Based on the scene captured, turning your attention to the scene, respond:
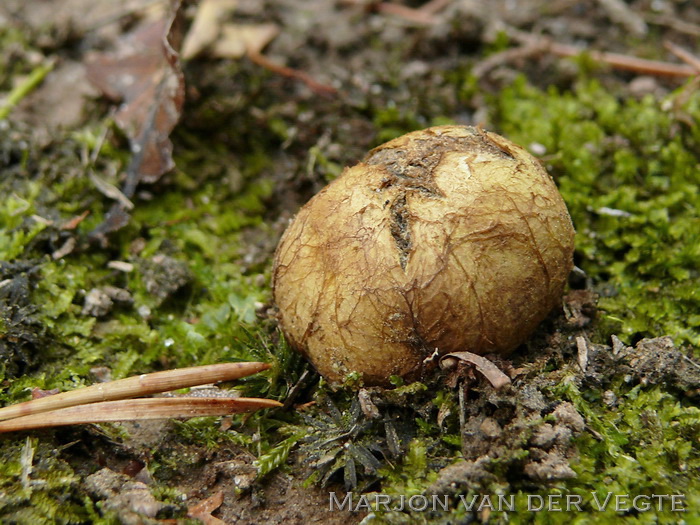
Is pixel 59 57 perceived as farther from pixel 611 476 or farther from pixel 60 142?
pixel 611 476

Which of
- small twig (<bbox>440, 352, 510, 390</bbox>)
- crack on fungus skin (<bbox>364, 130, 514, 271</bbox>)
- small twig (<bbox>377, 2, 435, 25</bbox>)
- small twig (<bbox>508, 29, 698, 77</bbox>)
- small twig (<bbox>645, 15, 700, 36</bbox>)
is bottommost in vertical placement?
small twig (<bbox>440, 352, 510, 390</bbox>)

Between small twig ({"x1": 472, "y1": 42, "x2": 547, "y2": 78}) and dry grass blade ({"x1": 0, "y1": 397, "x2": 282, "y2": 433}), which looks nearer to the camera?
dry grass blade ({"x1": 0, "y1": 397, "x2": 282, "y2": 433})

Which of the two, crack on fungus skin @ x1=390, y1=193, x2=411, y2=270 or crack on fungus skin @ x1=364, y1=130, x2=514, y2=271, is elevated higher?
crack on fungus skin @ x1=364, y1=130, x2=514, y2=271

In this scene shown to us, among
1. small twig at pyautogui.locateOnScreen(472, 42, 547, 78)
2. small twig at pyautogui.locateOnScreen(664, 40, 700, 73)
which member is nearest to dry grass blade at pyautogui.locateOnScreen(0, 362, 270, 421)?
small twig at pyautogui.locateOnScreen(472, 42, 547, 78)

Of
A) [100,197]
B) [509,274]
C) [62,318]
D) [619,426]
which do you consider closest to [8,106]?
[100,197]

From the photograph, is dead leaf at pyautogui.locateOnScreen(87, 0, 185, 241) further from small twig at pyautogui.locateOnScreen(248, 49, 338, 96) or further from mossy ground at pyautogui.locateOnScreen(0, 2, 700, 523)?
small twig at pyautogui.locateOnScreen(248, 49, 338, 96)

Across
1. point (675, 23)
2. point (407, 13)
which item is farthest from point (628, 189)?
point (407, 13)

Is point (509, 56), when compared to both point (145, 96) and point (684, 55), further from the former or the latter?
point (145, 96)
